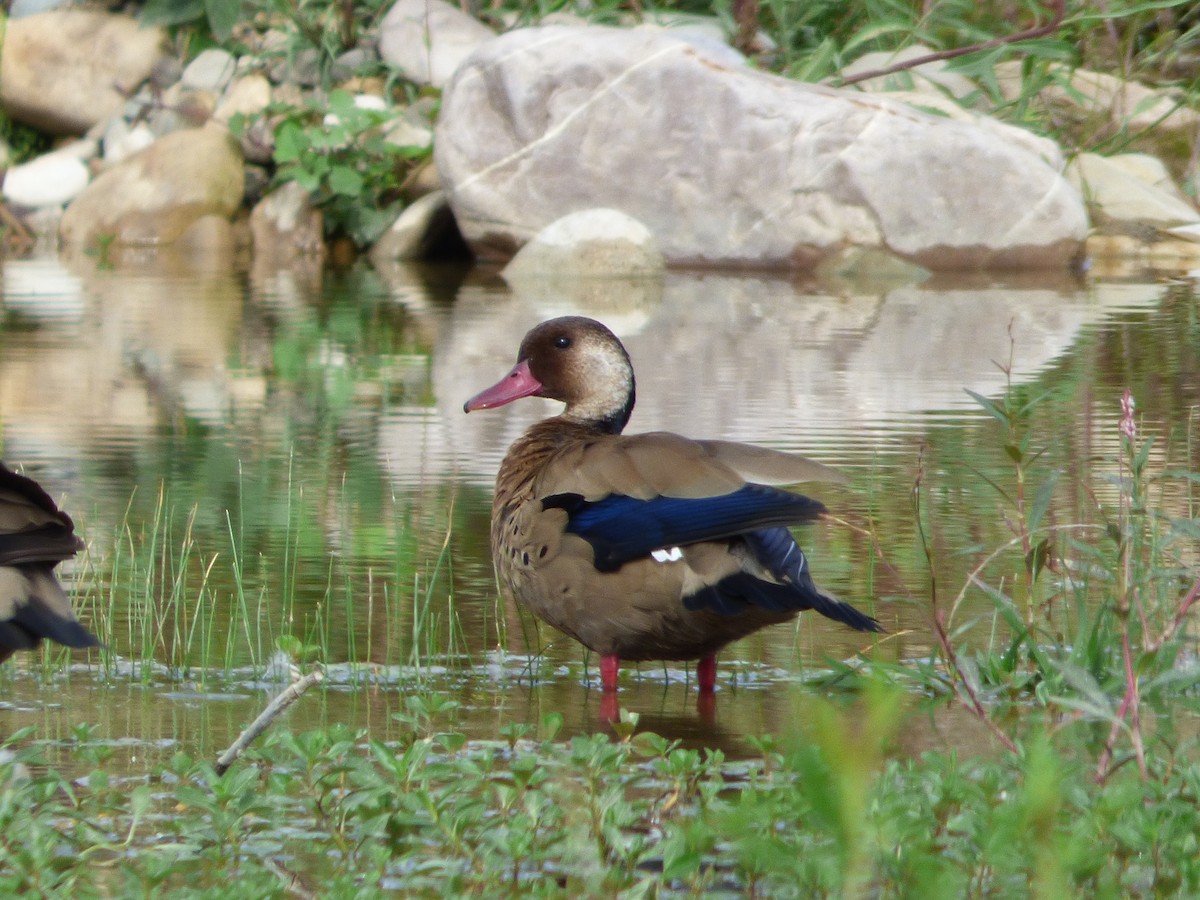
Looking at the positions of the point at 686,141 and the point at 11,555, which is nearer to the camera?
the point at 11,555

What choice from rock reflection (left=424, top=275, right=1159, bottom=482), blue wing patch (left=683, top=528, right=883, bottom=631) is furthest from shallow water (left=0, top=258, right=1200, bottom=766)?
blue wing patch (left=683, top=528, right=883, bottom=631)

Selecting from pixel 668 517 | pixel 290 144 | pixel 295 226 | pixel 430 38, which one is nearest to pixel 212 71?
pixel 295 226

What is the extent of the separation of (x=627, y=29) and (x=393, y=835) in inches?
506

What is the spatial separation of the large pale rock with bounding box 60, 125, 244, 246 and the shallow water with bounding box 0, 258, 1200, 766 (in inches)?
105

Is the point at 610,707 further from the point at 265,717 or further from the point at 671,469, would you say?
the point at 265,717

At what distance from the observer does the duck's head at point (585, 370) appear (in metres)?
4.92

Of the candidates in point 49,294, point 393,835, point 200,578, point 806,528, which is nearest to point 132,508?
point 200,578

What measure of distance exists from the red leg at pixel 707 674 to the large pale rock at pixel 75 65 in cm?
1550

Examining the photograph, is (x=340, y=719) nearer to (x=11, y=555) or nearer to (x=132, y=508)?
(x=11, y=555)

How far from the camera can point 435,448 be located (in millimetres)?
7016

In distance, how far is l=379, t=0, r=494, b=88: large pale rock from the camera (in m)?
17.0

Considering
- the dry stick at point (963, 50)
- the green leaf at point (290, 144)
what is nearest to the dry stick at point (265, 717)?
the dry stick at point (963, 50)

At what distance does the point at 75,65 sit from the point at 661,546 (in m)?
15.9

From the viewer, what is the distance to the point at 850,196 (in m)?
14.6
